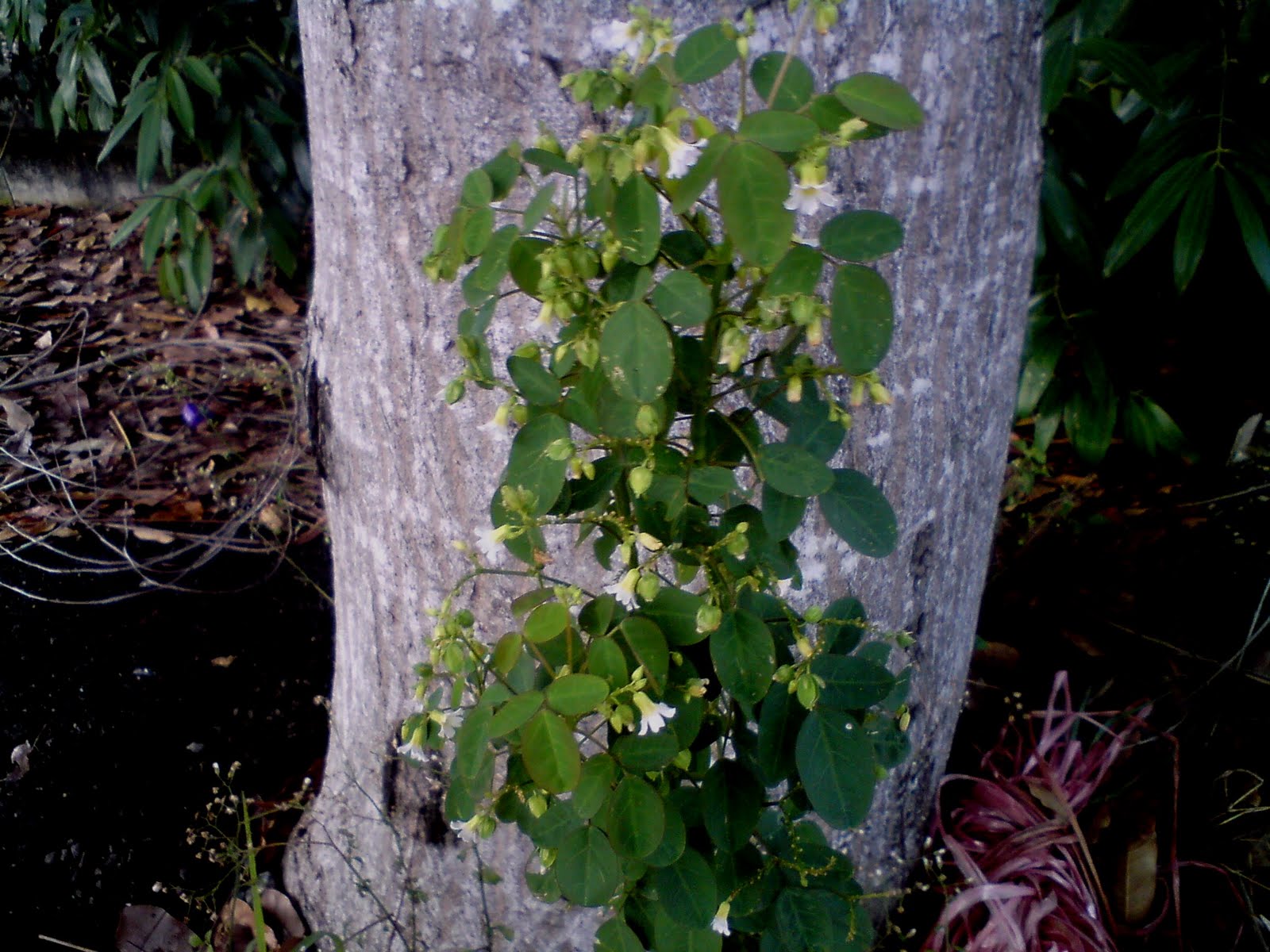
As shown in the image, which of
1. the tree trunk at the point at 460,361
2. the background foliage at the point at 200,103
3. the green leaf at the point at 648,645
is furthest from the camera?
the background foliage at the point at 200,103

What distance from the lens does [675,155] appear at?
0.47 m

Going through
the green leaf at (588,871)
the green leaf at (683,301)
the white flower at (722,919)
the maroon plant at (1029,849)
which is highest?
the green leaf at (683,301)

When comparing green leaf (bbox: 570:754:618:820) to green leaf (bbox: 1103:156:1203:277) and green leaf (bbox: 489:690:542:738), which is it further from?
green leaf (bbox: 1103:156:1203:277)

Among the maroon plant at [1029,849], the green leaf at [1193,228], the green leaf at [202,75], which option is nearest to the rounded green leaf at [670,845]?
the maroon plant at [1029,849]

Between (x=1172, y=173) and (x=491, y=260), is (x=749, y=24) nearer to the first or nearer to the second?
(x=491, y=260)

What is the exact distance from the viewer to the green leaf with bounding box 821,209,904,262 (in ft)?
1.75

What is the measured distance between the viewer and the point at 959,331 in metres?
0.94

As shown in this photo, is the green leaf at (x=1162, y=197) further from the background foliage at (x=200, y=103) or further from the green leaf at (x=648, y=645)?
the background foliage at (x=200, y=103)

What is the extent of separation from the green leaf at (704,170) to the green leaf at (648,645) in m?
0.26

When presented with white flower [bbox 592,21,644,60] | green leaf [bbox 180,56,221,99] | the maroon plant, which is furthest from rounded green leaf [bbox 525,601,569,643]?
green leaf [bbox 180,56,221,99]

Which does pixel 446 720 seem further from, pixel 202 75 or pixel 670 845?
pixel 202 75

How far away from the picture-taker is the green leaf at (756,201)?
1.51 feet

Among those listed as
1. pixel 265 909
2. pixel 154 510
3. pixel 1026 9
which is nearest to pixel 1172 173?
pixel 1026 9

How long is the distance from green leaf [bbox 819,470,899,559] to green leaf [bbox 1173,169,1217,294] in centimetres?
130
